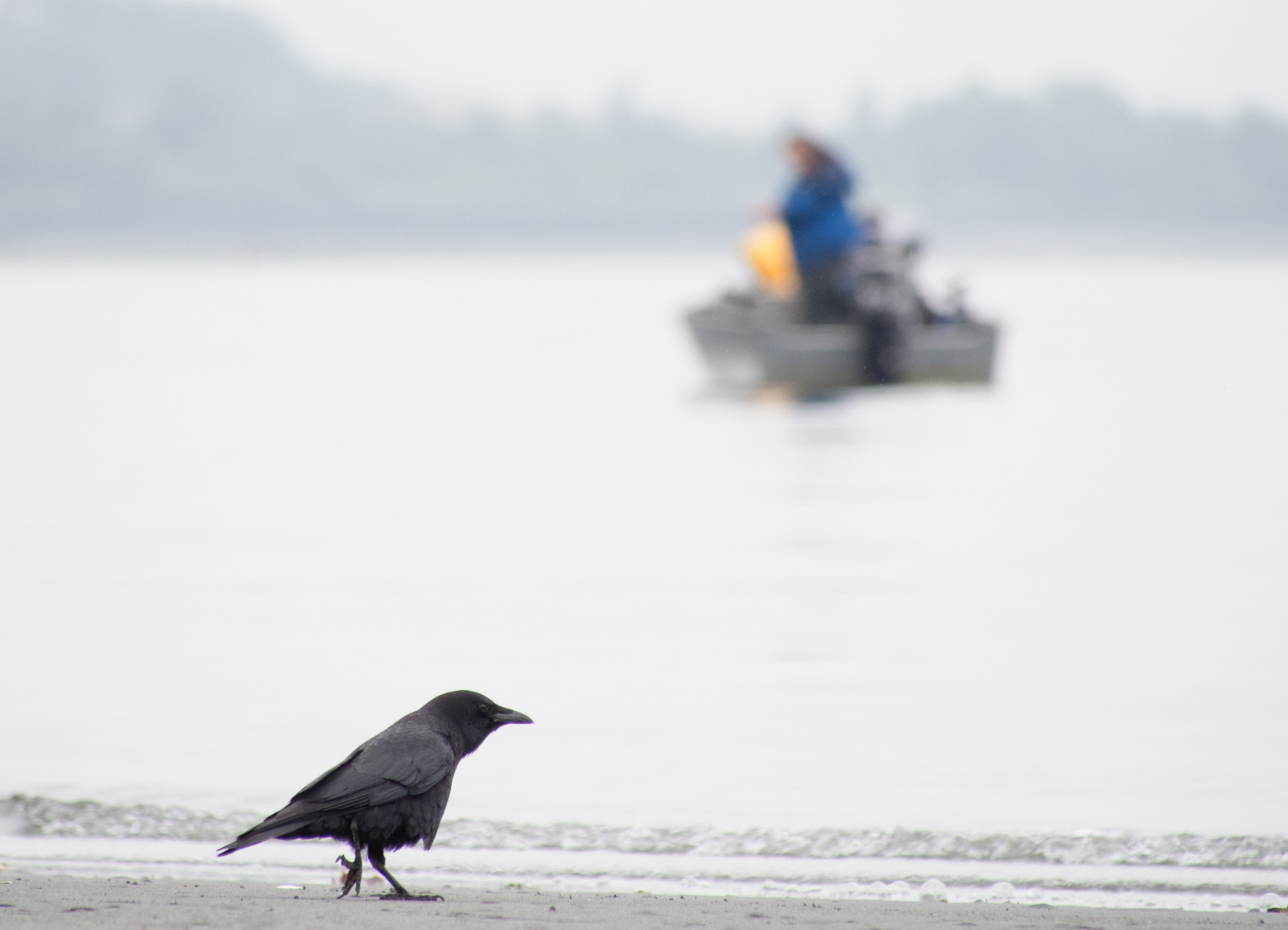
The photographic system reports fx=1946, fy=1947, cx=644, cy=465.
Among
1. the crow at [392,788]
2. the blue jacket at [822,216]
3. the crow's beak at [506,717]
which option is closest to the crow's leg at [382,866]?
the crow at [392,788]

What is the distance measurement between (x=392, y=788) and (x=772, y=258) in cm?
2248

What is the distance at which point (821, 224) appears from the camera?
23.2 meters

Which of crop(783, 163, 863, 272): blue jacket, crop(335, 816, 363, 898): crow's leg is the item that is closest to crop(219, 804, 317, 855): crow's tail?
crop(335, 816, 363, 898): crow's leg

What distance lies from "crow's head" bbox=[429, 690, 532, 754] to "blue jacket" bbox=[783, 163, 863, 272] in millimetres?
18962

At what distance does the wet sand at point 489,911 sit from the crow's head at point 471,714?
39 cm

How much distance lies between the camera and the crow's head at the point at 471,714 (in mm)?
4570

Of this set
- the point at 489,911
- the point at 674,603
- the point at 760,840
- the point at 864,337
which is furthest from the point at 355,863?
the point at 864,337

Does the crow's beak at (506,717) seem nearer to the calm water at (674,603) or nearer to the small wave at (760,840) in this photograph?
the small wave at (760,840)

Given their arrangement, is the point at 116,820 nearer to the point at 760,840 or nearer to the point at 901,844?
the point at 760,840

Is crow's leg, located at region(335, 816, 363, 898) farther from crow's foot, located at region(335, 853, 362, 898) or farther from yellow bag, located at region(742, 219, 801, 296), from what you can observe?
yellow bag, located at region(742, 219, 801, 296)

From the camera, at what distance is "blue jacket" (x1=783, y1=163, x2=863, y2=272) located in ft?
76.1

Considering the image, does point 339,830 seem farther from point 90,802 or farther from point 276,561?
point 276,561

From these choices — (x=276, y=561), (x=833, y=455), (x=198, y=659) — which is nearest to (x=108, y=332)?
(x=833, y=455)

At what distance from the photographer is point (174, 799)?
20.0 feet
